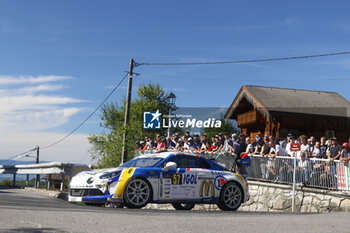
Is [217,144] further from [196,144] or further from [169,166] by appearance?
[169,166]

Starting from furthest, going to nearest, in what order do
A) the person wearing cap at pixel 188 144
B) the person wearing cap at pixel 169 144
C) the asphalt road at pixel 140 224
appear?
the person wearing cap at pixel 169 144, the person wearing cap at pixel 188 144, the asphalt road at pixel 140 224

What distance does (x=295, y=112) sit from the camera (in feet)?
90.1

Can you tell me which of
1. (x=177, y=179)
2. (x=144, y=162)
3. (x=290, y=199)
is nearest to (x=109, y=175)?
(x=144, y=162)

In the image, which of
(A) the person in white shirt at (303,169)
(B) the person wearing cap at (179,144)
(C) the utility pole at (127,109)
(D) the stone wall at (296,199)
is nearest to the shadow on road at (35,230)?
(D) the stone wall at (296,199)

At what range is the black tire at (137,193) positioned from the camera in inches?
392

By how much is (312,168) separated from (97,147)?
59212 millimetres

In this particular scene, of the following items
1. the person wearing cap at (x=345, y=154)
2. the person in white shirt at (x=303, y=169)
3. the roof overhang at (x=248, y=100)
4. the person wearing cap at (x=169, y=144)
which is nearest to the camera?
the person wearing cap at (x=345, y=154)

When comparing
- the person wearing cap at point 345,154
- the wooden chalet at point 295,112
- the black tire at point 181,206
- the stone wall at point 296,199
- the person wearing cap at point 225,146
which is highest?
the wooden chalet at point 295,112

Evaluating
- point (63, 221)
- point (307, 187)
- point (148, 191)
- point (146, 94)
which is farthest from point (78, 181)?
point (146, 94)

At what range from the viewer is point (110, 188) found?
9906 millimetres

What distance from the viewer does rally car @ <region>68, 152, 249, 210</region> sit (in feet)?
32.8

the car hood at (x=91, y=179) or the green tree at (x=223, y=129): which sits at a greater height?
the green tree at (x=223, y=129)

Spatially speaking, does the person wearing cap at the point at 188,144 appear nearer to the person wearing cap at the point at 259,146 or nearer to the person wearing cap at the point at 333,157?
the person wearing cap at the point at 259,146

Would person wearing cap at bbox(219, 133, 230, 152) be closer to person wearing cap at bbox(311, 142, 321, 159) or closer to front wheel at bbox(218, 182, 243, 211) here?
person wearing cap at bbox(311, 142, 321, 159)
